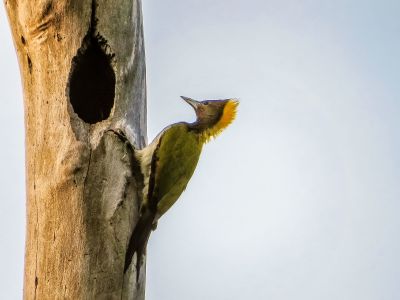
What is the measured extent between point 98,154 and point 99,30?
0.76m

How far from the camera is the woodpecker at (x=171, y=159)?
474 cm

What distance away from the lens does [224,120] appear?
6324mm

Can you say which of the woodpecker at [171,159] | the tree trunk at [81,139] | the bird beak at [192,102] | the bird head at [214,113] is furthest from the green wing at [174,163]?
the bird beak at [192,102]

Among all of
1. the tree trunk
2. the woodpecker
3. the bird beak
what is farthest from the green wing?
the bird beak

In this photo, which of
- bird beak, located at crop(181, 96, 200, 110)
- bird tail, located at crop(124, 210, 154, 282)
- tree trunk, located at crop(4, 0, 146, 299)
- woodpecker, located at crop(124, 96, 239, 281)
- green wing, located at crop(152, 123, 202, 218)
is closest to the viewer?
tree trunk, located at crop(4, 0, 146, 299)

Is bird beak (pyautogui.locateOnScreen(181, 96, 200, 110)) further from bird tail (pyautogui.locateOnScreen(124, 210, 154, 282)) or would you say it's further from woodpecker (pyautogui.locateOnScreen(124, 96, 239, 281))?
bird tail (pyautogui.locateOnScreen(124, 210, 154, 282))

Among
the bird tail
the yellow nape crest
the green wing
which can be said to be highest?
the yellow nape crest

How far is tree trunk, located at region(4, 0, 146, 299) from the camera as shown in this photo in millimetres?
4430

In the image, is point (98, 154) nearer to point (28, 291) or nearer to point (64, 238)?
point (64, 238)

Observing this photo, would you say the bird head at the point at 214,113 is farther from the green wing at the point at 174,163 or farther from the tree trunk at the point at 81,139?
the tree trunk at the point at 81,139

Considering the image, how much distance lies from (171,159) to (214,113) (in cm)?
101

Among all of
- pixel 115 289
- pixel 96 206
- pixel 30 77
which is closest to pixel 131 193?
pixel 96 206

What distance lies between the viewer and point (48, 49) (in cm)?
487

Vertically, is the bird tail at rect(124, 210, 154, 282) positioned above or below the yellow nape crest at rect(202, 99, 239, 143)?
below
